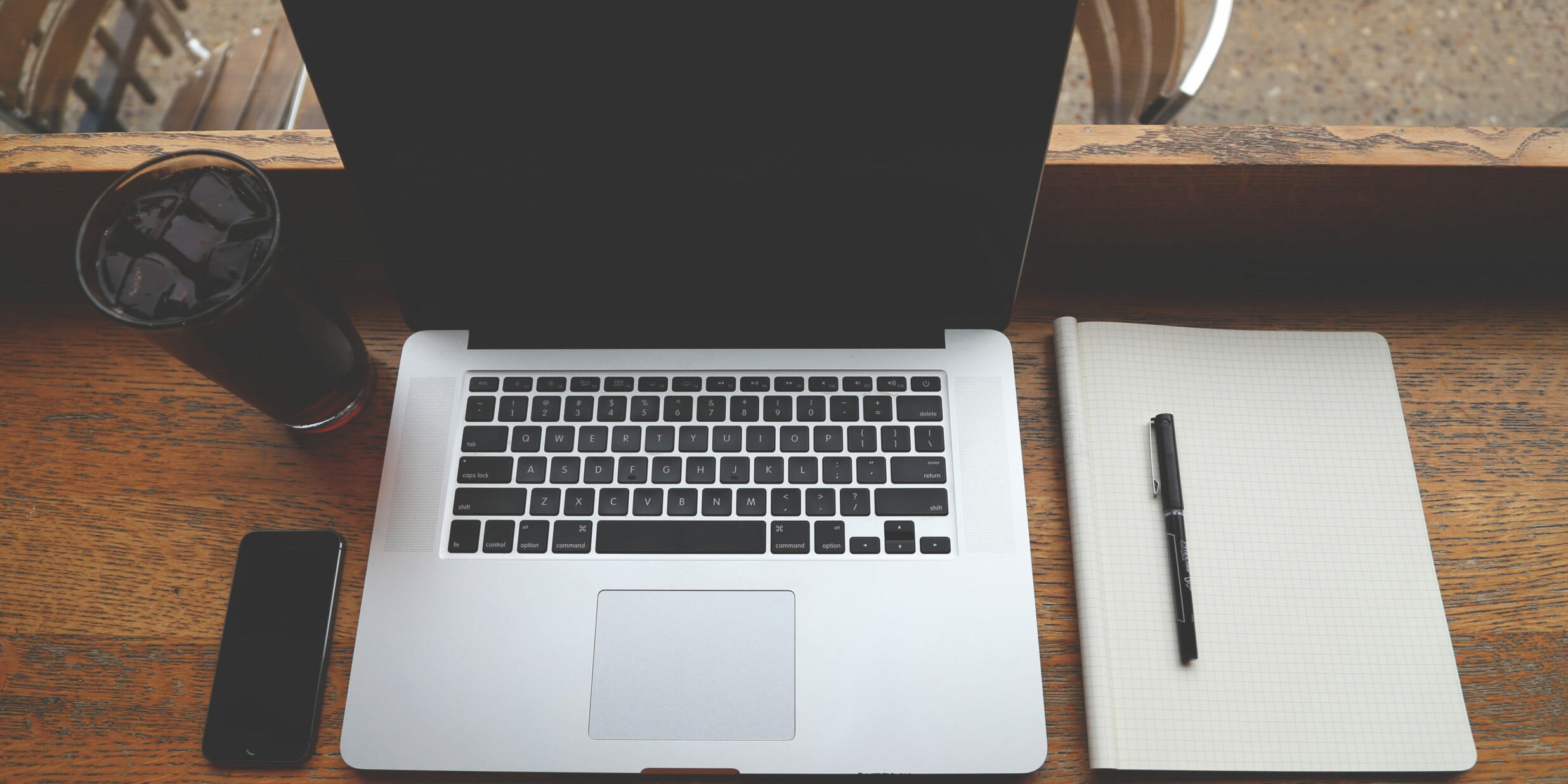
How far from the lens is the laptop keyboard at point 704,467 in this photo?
1.90 ft

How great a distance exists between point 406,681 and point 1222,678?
0.52 meters

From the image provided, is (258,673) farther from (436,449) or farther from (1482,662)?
(1482,662)

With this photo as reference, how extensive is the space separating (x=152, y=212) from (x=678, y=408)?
14.4 inches

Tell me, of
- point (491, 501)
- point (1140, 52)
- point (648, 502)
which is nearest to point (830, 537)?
point (648, 502)

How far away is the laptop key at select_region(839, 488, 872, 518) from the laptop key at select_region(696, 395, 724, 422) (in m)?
0.10

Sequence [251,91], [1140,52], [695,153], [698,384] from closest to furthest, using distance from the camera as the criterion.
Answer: [695,153] → [698,384] → [1140,52] → [251,91]

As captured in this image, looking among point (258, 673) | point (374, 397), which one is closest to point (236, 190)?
point (374, 397)

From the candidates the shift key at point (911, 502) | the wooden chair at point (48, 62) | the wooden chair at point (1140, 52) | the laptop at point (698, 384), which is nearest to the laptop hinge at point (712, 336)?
the laptop at point (698, 384)

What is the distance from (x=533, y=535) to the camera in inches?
22.9

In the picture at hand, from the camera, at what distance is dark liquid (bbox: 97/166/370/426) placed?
52cm

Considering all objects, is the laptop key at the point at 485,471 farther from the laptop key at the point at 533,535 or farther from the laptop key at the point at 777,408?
the laptop key at the point at 777,408

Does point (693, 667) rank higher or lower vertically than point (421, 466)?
lower

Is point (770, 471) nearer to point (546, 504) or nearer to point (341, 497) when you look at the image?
point (546, 504)

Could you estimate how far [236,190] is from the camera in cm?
57
